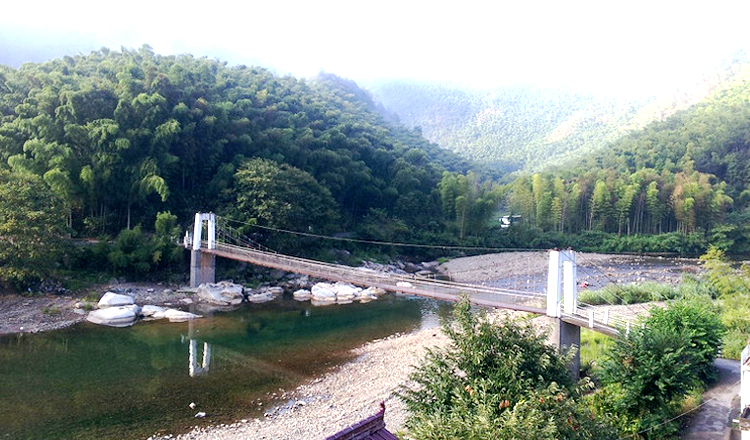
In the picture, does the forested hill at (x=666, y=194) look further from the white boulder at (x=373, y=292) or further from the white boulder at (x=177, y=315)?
the white boulder at (x=177, y=315)

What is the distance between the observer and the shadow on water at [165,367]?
8.12 meters

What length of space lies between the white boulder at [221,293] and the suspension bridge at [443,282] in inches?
38.0

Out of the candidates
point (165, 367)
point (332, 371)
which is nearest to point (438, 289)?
point (332, 371)

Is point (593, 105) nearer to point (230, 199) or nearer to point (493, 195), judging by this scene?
point (493, 195)

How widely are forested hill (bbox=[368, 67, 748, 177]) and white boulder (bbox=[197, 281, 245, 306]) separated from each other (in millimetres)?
52147

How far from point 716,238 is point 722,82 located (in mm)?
46237

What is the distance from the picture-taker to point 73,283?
16203 mm

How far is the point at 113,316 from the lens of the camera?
13828mm

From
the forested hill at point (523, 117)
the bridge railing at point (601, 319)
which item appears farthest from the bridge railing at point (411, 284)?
the forested hill at point (523, 117)

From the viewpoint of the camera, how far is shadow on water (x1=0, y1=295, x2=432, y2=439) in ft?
26.7

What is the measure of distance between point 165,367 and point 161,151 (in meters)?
12.3

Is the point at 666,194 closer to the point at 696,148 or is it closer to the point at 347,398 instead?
the point at 696,148

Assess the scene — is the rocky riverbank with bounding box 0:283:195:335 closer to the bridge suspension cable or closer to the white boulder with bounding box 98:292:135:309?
the white boulder with bounding box 98:292:135:309

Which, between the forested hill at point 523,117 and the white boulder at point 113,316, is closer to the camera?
the white boulder at point 113,316
